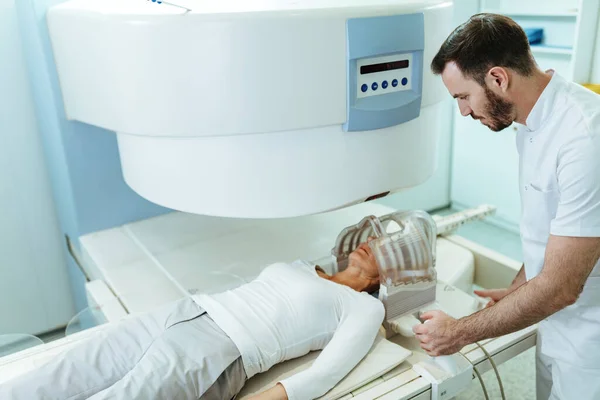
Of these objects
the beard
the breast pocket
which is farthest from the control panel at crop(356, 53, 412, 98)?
the breast pocket

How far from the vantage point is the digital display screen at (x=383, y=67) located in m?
1.16

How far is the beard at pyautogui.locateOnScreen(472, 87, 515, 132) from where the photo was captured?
1.04 m

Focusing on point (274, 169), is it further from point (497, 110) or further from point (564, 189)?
point (564, 189)

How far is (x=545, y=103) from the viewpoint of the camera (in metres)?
1.04

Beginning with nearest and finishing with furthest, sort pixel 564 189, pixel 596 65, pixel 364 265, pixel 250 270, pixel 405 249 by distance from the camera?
pixel 564 189 < pixel 405 249 < pixel 364 265 < pixel 250 270 < pixel 596 65

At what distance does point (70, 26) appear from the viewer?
52.7 inches

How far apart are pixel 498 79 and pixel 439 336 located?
0.54m

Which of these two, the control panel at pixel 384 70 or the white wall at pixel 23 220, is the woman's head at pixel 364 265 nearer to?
the control panel at pixel 384 70

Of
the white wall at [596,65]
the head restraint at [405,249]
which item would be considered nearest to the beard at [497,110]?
the head restraint at [405,249]

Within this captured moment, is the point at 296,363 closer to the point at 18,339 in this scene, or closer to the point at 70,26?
the point at 18,339

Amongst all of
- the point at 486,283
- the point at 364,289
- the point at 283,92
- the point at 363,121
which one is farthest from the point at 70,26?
the point at 486,283

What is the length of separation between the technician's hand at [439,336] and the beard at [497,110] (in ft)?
1.38

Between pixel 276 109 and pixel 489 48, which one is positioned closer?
pixel 489 48

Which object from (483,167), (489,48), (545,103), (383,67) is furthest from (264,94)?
(483,167)
